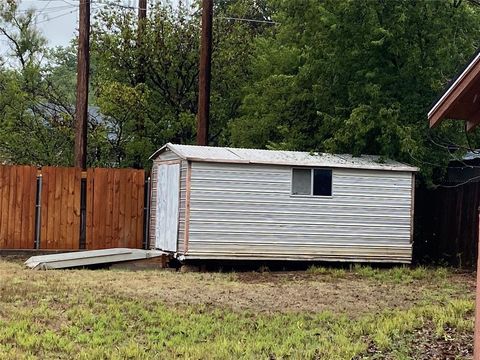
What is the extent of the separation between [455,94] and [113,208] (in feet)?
34.0

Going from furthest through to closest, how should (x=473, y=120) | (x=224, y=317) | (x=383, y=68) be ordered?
(x=383, y=68) < (x=224, y=317) < (x=473, y=120)

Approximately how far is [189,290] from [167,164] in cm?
448

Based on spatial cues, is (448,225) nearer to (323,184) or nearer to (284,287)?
(323,184)

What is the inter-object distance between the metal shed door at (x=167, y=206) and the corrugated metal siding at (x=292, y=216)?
2.18 ft

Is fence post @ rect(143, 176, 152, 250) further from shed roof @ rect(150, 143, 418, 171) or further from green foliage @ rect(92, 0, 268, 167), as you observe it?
green foliage @ rect(92, 0, 268, 167)

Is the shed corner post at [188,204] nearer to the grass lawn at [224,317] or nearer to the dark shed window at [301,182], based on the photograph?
the grass lawn at [224,317]

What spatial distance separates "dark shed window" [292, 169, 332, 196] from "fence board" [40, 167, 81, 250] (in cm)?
488

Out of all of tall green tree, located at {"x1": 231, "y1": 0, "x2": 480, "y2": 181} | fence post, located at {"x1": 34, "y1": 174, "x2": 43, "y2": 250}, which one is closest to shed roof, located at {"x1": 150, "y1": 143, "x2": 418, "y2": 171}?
tall green tree, located at {"x1": 231, "y1": 0, "x2": 480, "y2": 181}

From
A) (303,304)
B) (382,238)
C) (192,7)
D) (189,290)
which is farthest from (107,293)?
(192,7)

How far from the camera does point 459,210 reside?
14344mm

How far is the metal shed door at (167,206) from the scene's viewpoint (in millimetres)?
13070

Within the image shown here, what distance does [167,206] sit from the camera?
535 inches

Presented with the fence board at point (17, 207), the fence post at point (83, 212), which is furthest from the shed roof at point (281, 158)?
the fence board at point (17, 207)

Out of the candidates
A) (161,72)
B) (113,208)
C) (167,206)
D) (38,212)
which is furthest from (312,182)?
(161,72)
